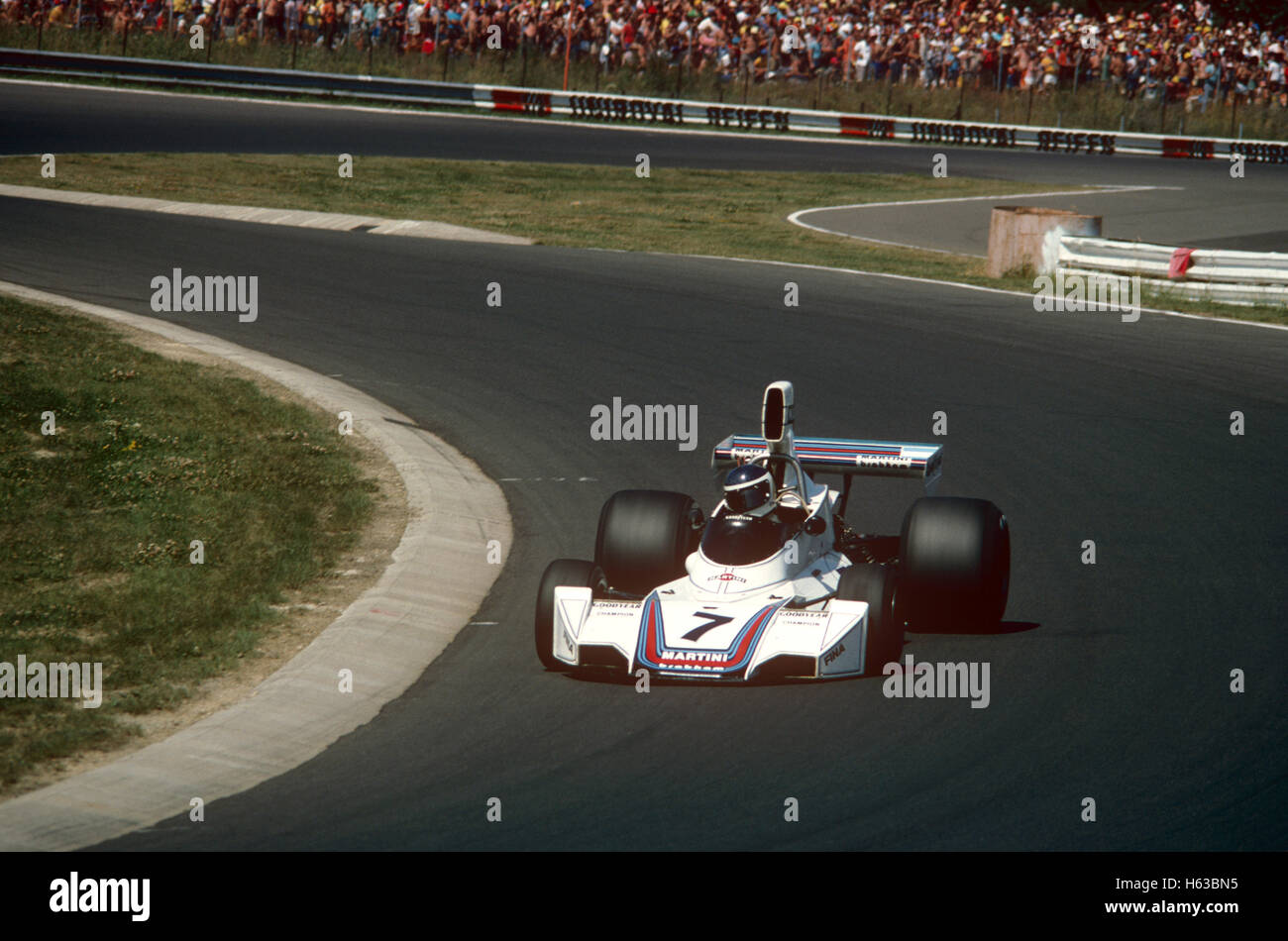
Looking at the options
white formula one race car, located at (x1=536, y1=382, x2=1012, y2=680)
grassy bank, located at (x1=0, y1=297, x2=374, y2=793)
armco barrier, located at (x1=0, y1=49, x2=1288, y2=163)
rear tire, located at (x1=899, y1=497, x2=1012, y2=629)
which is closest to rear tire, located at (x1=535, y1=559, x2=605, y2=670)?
white formula one race car, located at (x1=536, y1=382, x2=1012, y2=680)

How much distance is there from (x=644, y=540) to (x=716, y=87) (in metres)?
32.6

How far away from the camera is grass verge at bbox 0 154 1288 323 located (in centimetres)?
2214

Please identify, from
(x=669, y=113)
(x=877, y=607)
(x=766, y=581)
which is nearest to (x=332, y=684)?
(x=766, y=581)

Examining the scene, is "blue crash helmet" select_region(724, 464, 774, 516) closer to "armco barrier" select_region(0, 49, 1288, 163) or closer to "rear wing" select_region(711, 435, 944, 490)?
"rear wing" select_region(711, 435, 944, 490)

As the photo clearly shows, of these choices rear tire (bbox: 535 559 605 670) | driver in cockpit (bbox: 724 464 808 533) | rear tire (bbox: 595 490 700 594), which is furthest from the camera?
rear tire (bbox: 595 490 700 594)

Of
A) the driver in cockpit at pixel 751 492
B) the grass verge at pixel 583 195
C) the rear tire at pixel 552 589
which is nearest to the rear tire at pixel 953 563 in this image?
the driver in cockpit at pixel 751 492

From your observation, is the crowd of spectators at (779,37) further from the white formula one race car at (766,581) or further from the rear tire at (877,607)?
the rear tire at (877,607)

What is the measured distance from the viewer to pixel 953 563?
7.99 metres

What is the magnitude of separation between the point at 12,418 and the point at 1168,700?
7.26 metres

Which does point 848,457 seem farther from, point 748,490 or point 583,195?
point 583,195

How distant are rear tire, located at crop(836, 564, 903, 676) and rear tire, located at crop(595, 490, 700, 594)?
0.90 m

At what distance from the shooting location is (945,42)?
39719 millimetres
